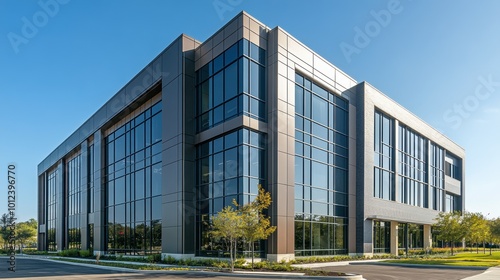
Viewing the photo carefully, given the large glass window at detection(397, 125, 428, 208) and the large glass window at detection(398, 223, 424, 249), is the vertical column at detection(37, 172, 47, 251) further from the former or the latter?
the large glass window at detection(397, 125, 428, 208)

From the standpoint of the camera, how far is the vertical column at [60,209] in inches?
1978

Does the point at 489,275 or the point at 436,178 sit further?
the point at 436,178

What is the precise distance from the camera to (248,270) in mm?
19781

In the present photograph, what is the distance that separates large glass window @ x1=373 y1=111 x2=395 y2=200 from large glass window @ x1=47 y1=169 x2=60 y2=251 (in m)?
43.3

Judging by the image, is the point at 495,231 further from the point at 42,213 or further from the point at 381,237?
the point at 42,213

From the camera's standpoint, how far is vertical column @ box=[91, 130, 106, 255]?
37.0 meters

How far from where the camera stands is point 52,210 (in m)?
56.9

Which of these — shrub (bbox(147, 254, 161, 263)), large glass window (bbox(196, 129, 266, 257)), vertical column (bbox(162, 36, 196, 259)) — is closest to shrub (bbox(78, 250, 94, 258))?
shrub (bbox(147, 254, 161, 263))

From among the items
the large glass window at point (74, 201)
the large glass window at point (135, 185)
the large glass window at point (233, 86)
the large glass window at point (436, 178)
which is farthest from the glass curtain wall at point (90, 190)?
the large glass window at point (436, 178)

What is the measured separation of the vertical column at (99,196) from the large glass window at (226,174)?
636 inches

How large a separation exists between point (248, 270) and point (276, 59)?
1271 cm

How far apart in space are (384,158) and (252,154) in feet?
54.6

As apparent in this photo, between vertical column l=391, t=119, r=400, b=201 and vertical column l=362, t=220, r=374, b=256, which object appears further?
vertical column l=391, t=119, r=400, b=201

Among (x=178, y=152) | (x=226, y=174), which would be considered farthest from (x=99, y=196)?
(x=226, y=174)
